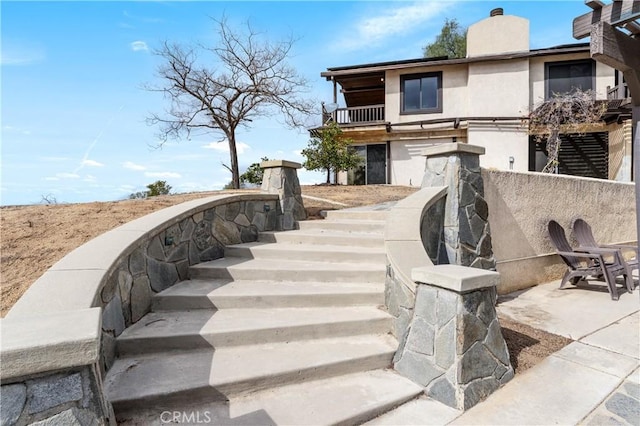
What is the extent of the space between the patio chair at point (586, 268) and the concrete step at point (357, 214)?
9.64 feet

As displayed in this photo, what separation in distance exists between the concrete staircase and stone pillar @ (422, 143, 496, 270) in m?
1.01

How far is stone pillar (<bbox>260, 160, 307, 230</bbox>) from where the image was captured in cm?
565

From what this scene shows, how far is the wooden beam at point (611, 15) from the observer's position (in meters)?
2.72

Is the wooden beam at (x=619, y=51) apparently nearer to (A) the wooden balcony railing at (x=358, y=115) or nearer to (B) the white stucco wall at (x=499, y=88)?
(B) the white stucco wall at (x=499, y=88)

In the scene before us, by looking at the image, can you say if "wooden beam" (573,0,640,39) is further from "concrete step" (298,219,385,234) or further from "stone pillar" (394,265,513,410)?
"concrete step" (298,219,385,234)

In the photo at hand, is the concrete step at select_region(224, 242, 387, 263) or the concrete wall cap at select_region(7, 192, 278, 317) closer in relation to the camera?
the concrete wall cap at select_region(7, 192, 278, 317)

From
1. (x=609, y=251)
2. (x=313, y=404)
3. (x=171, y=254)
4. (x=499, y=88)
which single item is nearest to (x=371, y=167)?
(x=499, y=88)

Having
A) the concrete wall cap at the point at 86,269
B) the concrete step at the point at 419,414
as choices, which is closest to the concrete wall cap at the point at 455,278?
the concrete step at the point at 419,414

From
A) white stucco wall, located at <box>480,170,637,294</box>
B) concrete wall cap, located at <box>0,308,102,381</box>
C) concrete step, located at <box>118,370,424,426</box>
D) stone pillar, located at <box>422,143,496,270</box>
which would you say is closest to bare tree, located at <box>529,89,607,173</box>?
white stucco wall, located at <box>480,170,637,294</box>

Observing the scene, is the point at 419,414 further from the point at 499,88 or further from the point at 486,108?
the point at 499,88

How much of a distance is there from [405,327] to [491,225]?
115 inches

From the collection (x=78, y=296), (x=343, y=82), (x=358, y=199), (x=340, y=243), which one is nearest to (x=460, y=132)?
(x=343, y=82)

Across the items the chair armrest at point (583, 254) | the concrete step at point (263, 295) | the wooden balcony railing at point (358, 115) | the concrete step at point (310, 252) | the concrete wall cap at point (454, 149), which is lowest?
the concrete step at point (263, 295)

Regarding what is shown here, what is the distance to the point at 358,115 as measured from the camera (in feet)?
53.2
